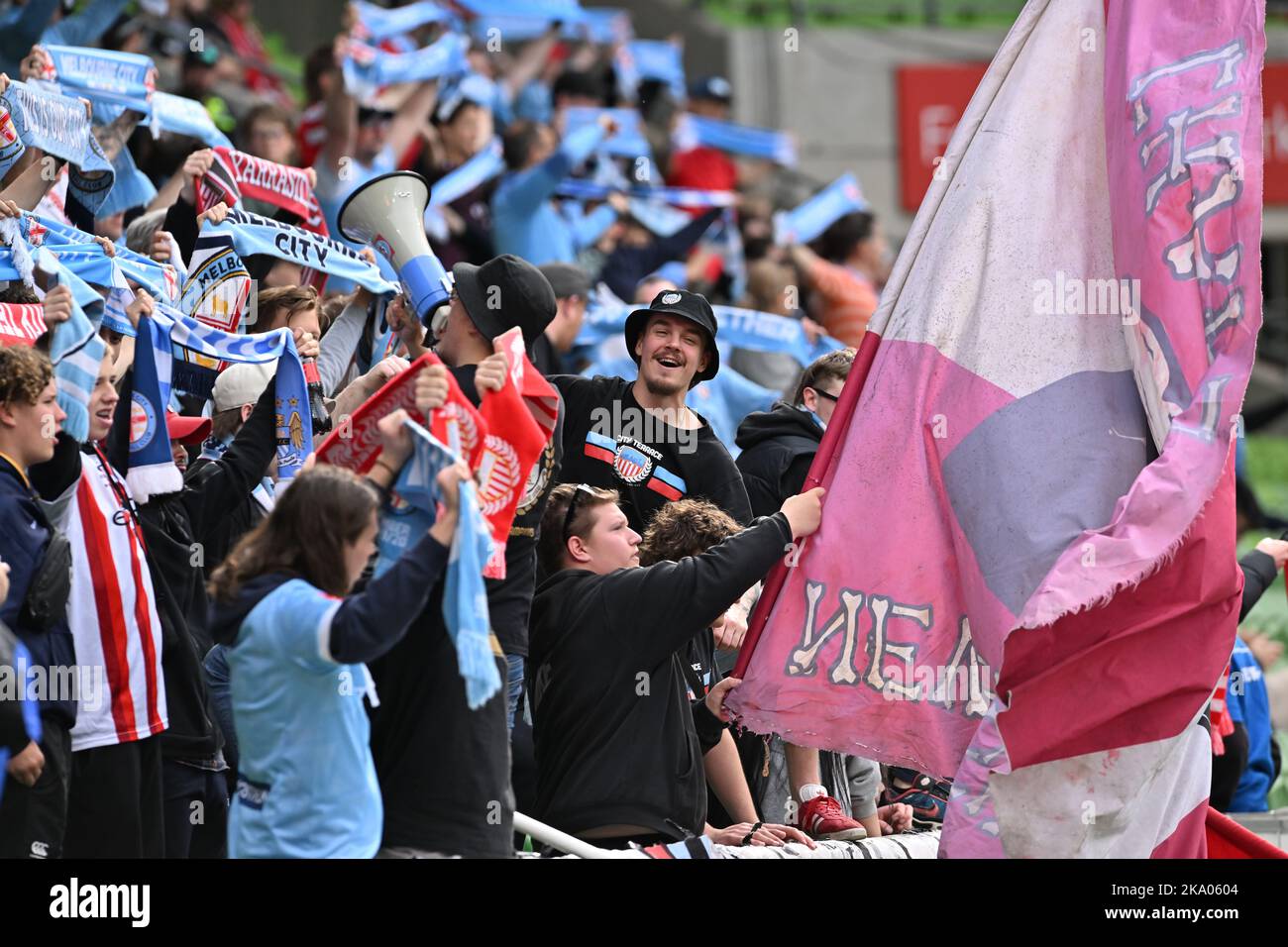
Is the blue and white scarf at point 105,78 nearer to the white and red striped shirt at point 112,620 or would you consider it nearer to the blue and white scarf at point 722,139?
the white and red striped shirt at point 112,620

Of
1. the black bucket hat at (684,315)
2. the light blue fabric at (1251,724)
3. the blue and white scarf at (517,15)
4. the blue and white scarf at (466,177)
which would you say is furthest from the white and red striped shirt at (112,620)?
the blue and white scarf at (517,15)

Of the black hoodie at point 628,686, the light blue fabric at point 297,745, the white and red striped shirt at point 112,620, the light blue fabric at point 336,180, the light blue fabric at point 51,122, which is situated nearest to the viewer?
the light blue fabric at point 297,745

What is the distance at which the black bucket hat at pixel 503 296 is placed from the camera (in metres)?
5.89

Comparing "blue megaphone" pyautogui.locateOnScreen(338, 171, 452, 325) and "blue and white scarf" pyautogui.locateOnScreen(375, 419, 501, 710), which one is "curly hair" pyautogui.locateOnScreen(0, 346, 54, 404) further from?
"blue megaphone" pyautogui.locateOnScreen(338, 171, 452, 325)

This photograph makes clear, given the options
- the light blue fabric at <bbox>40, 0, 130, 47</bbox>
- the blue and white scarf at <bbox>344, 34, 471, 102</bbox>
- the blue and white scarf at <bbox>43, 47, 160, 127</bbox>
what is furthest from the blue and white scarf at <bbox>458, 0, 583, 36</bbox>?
the blue and white scarf at <bbox>43, 47, 160, 127</bbox>

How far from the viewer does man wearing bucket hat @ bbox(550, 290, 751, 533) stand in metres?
7.06

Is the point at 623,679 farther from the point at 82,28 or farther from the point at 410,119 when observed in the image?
the point at 410,119

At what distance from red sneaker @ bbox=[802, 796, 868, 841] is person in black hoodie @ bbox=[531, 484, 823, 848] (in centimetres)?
Answer: 44

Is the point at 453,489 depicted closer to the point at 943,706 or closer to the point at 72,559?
the point at 72,559

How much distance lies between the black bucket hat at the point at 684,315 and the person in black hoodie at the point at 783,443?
389 millimetres

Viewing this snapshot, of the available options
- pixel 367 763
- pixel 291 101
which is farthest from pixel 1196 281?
pixel 291 101

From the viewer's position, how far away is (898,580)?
20.0ft

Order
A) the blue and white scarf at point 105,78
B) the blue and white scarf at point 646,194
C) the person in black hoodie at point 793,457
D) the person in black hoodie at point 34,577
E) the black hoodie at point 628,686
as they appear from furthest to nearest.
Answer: the blue and white scarf at point 646,194 < the blue and white scarf at point 105,78 < the person in black hoodie at point 793,457 < the black hoodie at point 628,686 < the person in black hoodie at point 34,577
